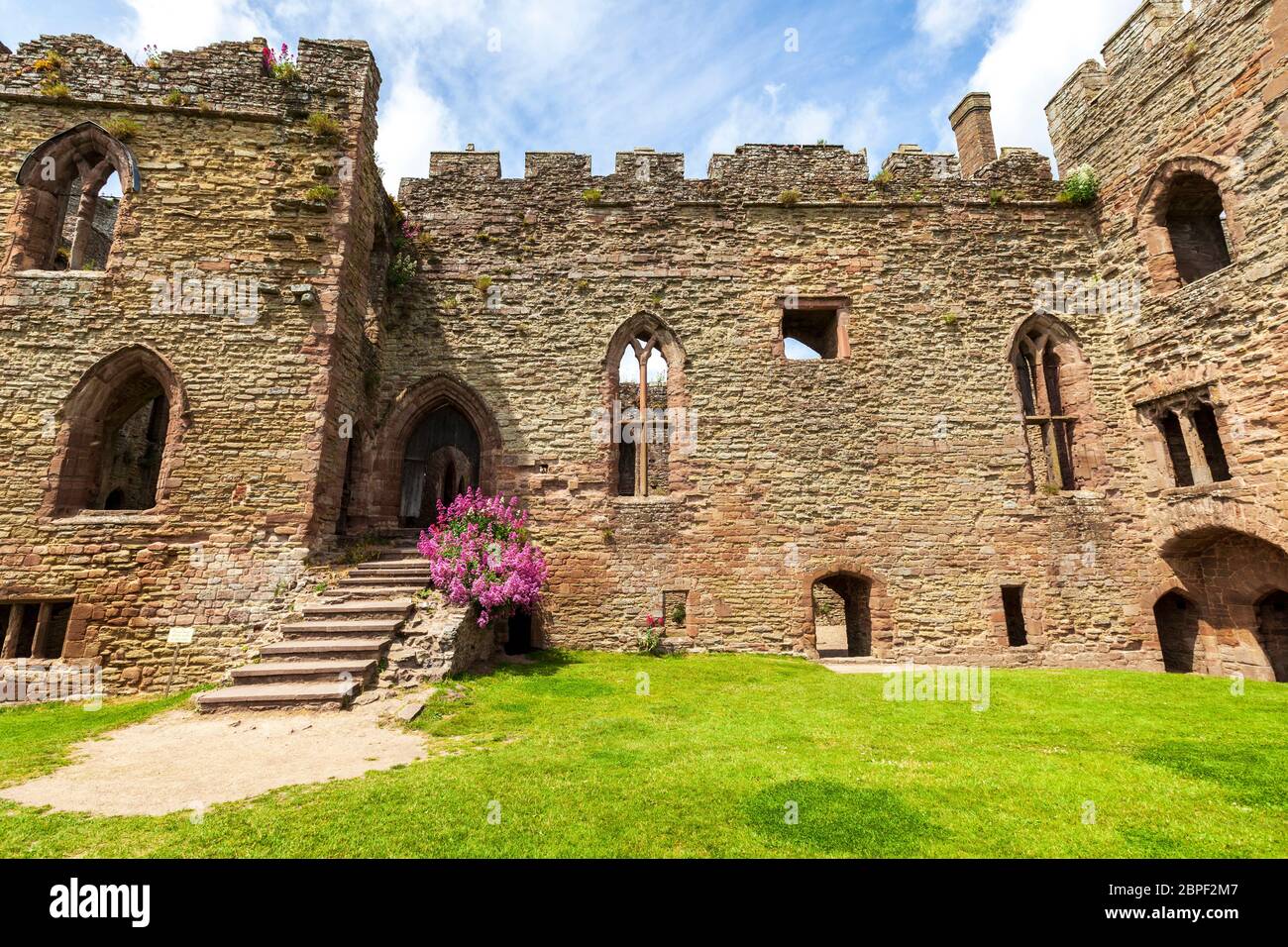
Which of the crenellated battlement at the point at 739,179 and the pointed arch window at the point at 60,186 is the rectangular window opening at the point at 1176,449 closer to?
the crenellated battlement at the point at 739,179

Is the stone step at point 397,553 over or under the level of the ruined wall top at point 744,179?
under

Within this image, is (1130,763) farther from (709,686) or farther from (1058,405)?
(1058,405)

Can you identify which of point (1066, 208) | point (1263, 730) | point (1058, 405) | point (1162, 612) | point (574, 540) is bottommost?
point (1263, 730)

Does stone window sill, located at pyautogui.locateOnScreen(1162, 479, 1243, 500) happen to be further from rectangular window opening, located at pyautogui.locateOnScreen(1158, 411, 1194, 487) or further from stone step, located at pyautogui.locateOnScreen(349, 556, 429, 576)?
stone step, located at pyautogui.locateOnScreen(349, 556, 429, 576)

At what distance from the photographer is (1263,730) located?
6.61m

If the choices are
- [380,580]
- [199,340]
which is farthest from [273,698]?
[199,340]

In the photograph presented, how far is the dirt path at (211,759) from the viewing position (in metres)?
4.43

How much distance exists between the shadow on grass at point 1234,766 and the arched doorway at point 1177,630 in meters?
7.63

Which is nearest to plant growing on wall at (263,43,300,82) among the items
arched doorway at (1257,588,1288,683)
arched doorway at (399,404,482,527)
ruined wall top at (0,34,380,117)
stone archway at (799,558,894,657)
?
ruined wall top at (0,34,380,117)

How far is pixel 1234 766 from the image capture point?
5266 mm

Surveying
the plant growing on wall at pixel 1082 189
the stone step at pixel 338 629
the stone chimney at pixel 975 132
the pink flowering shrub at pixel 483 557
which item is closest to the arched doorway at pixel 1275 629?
the plant growing on wall at pixel 1082 189

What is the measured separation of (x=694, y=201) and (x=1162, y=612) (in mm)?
14045

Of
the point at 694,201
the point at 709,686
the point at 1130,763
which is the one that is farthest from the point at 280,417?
the point at 1130,763

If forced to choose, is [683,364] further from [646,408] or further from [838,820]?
[838,820]
